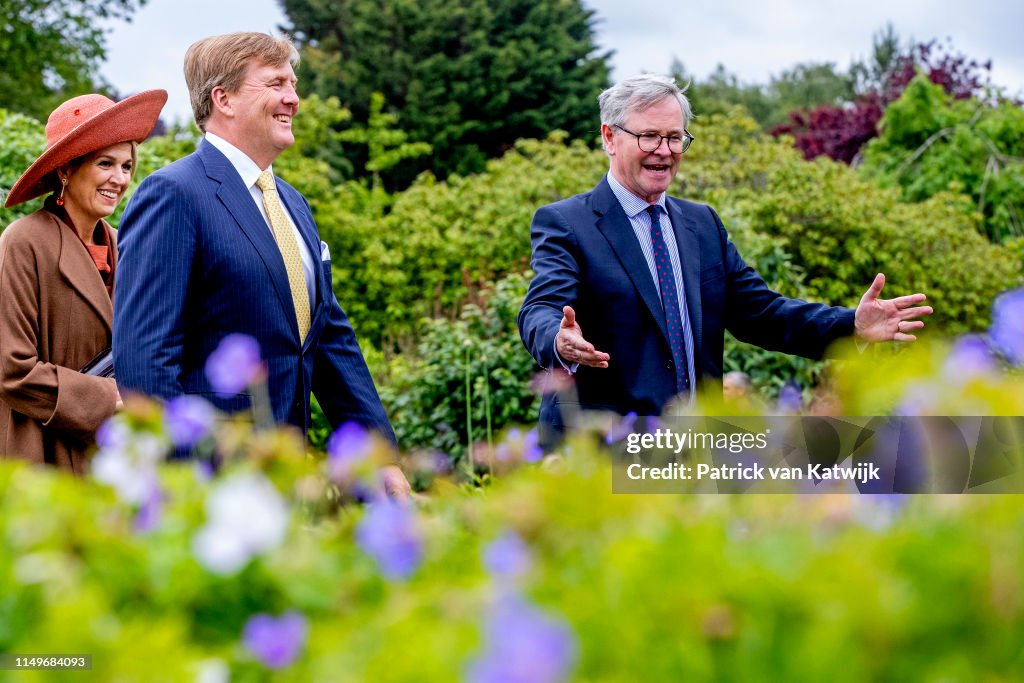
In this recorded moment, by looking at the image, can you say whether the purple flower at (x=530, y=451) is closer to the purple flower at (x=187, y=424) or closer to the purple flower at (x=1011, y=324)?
the purple flower at (x=187, y=424)

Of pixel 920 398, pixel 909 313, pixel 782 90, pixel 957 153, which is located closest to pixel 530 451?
pixel 920 398

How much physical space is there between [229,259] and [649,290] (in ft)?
4.04

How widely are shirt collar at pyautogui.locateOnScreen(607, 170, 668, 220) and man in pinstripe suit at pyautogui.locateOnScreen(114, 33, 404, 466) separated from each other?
96 centimetres

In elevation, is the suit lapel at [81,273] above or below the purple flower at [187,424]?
above

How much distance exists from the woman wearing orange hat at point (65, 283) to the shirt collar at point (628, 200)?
1471 millimetres

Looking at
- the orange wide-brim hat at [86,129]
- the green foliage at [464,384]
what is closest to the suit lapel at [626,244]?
the orange wide-brim hat at [86,129]

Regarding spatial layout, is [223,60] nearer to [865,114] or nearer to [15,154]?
[15,154]

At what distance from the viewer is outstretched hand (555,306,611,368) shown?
2668 mm

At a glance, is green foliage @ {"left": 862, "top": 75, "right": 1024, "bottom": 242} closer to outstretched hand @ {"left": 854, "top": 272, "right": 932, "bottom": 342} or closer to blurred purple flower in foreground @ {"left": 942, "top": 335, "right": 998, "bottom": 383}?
outstretched hand @ {"left": 854, "top": 272, "right": 932, "bottom": 342}

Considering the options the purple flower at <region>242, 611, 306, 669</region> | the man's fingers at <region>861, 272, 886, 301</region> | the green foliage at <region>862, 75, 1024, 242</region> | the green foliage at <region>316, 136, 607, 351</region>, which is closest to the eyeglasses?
the man's fingers at <region>861, 272, 886, 301</region>

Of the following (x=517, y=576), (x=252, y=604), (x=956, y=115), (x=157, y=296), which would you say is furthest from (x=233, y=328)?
(x=956, y=115)

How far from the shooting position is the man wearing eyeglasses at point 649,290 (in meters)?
3.14

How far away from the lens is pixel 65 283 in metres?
3.12

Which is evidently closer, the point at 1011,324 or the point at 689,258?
the point at 1011,324
